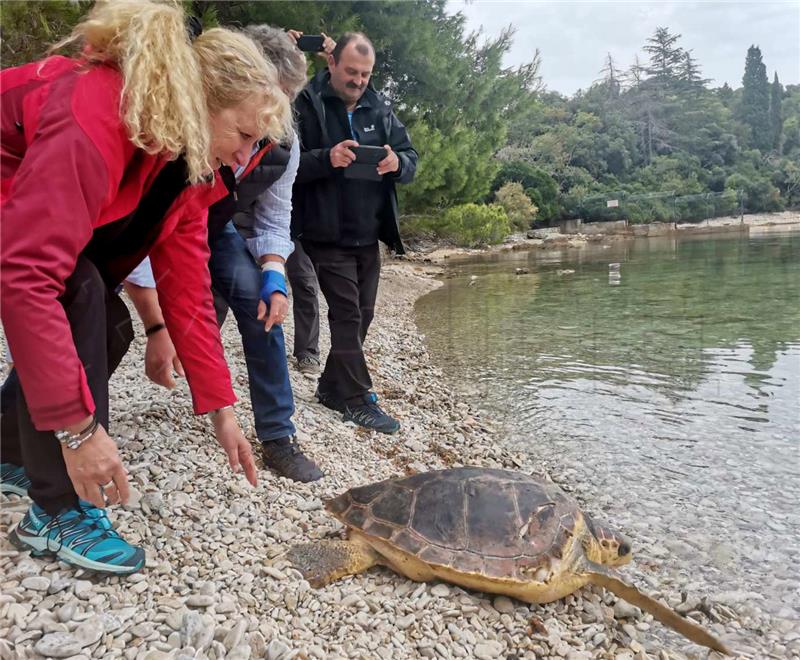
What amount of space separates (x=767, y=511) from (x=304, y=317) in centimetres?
375

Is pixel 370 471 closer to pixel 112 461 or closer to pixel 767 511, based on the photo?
pixel 112 461

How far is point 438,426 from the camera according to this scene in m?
4.85

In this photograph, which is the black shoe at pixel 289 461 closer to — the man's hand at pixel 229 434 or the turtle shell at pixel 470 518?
the turtle shell at pixel 470 518

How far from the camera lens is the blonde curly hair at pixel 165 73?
1497 millimetres

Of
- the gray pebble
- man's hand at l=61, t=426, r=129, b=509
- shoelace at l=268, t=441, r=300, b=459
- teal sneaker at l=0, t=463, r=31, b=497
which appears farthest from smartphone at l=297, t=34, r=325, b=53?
the gray pebble

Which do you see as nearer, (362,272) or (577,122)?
(362,272)

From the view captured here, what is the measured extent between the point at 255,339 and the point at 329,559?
117 cm

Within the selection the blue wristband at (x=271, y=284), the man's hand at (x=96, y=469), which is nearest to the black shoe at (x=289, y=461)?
the blue wristband at (x=271, y=284)

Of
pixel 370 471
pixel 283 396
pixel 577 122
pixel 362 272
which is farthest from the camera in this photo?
pixel 577 122

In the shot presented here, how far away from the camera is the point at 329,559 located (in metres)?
2.40

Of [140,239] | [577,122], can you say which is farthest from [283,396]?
[577,122]

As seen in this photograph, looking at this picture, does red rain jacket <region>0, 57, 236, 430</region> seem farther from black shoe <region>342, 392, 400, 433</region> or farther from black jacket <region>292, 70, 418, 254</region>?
black shoe <region>342, 392, 400, 433</region>

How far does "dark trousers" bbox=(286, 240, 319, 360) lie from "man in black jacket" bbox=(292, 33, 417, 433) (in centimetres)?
113

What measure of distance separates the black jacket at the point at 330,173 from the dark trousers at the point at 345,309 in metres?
0.12
